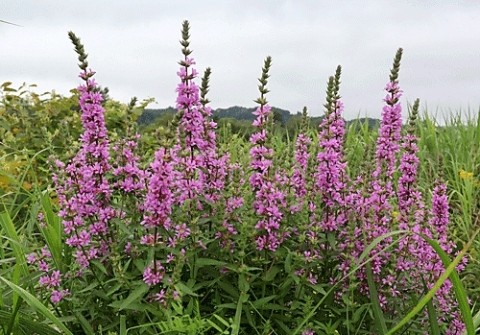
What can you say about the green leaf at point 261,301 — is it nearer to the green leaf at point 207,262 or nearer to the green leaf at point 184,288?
the green leaf at point 207,262

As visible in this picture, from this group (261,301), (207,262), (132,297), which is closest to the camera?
(132,297)

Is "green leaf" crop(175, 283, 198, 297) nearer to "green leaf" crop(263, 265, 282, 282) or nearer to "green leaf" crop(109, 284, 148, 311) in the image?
"green leaf" crop(109, 284, 148, 311)

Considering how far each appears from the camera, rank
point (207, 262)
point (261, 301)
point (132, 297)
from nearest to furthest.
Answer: point (132, 297) < point (207, 262) < point (261, 301)

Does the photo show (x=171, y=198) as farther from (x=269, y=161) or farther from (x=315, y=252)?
(x=315, y=252)

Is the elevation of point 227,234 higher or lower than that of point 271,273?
higher

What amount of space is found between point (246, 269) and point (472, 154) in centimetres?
601

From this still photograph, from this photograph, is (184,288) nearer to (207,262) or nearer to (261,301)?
(207,262)

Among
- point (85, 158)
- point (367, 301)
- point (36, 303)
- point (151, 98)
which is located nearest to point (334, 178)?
point (367, 301)

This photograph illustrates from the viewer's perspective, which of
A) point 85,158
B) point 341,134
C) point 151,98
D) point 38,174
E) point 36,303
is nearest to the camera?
point 36,303

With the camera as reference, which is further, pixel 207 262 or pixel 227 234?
pixel 227 234

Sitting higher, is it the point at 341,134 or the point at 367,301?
the point at 341,134

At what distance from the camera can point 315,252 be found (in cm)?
361

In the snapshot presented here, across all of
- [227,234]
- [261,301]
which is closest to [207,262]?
[227,234]

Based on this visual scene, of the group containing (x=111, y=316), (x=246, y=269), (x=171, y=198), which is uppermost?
(x=171, y=198)
